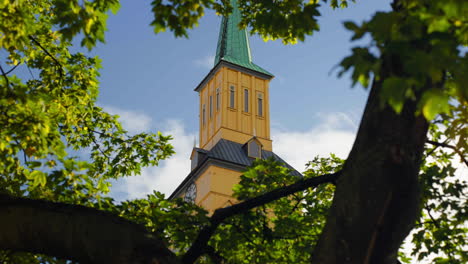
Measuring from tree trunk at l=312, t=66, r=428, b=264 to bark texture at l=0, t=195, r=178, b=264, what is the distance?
1.39 metres

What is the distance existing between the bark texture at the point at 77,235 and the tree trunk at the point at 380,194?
1395 millimetres

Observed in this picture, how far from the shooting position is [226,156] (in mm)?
40750

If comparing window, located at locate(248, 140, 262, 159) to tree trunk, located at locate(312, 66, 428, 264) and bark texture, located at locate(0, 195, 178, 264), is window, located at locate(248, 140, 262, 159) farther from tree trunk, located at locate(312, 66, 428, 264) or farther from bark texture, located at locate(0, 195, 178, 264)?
tree trunk, located at locate(312, 66, 428, 264)

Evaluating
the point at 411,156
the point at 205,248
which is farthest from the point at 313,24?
the point at 205,248

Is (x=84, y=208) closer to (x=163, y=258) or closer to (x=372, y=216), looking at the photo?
(x=163, y=258)

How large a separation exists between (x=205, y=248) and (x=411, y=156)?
103 inches

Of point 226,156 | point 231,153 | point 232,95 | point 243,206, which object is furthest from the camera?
point 232,95

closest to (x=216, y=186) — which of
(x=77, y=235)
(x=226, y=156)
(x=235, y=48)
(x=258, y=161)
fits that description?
(x=226, y=156)

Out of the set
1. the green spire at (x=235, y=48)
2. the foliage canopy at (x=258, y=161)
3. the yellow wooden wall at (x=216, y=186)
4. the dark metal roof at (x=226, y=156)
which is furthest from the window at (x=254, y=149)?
the foliage canopy at (x=258, y=161)

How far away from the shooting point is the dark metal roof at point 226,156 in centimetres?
4003

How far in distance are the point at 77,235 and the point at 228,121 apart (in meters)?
40.8

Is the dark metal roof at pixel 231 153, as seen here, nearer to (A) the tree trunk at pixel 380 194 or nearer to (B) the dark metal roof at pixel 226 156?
(B) the dark metal roof at pixel 226 156

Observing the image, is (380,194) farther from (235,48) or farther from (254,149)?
(235,48)

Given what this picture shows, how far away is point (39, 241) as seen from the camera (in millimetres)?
4137
